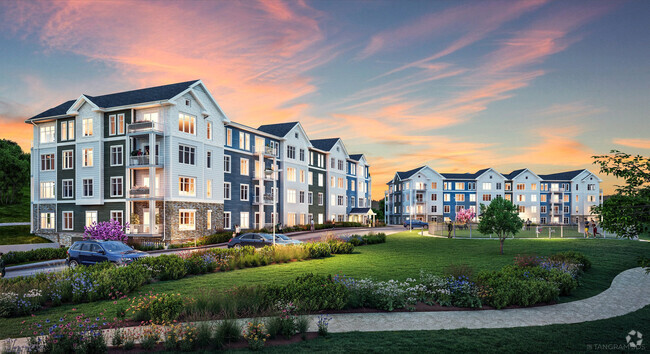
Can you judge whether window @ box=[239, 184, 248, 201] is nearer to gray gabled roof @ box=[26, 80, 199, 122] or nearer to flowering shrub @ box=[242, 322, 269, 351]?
gray gabled roof @ box=[26, 80, 199, 122]

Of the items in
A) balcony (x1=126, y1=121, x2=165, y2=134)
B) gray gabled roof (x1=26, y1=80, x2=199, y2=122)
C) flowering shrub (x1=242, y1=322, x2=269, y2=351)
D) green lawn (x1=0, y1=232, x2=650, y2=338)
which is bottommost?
green lawn (x1=0, y1=232, x2=650, y2=338)

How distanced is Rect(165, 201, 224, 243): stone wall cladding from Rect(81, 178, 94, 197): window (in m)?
9.11

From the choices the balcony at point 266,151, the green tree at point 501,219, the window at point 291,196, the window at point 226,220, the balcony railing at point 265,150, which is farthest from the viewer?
the window at point 291,196

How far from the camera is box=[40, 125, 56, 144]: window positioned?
43.4m

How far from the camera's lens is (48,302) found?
13484 millimetres

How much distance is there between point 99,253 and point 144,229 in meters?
16.6

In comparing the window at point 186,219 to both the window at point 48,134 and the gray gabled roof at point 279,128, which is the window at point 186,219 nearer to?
the window at point 48,134

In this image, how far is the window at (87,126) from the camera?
40406mm

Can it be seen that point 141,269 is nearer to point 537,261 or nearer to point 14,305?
point 14,305

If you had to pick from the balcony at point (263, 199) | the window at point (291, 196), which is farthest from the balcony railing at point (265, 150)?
the window at point (291, 196)

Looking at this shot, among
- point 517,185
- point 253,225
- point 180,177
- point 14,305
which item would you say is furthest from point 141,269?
point 517,185

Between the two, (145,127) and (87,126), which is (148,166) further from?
(87,126)

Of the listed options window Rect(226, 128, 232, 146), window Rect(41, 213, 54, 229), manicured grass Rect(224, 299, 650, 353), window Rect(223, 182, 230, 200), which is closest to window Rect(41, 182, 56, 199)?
window Rect(41, 213, 54, 229)

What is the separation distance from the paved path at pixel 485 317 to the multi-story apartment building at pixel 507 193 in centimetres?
7993
